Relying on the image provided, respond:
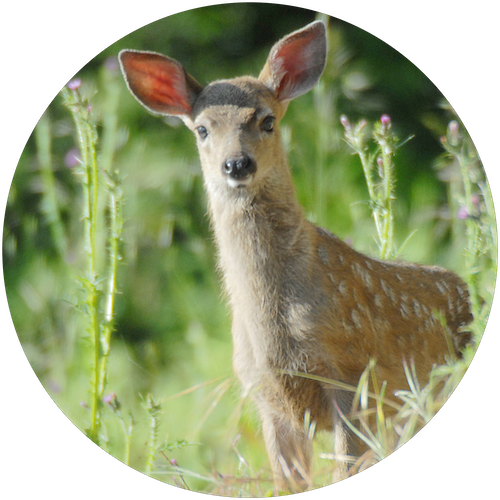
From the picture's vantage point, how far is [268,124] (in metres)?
4.10

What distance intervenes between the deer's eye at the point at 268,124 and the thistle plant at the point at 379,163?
0.35 meters

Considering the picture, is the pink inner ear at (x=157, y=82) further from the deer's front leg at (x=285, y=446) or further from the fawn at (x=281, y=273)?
the deer's front leg at (x=285, y=446)

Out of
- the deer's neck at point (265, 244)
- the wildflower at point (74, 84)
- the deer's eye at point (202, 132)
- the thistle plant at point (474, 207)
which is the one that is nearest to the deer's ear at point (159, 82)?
the deer's eye at point (202, 132)

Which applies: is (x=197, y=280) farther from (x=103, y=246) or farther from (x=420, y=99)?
(x=420, y=99)

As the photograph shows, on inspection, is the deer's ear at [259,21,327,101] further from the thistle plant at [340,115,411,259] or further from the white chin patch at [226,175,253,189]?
the white chin patch at [226,175,253,189]

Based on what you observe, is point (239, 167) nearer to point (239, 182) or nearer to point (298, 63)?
point (239, 182)

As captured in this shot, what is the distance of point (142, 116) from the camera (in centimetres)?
436

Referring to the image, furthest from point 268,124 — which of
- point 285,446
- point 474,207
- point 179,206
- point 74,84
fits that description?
point 285,446

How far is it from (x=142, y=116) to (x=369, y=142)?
3.92 ft

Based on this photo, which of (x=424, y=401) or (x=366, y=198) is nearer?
(x=424, y=401)

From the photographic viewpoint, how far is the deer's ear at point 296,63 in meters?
4.05

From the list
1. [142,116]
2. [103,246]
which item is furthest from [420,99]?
[103,246]

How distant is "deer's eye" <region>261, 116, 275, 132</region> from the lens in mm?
4083

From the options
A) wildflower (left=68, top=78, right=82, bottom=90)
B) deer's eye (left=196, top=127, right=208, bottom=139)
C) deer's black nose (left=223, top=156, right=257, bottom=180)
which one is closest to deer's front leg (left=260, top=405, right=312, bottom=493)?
deer's black nose (left=223, top=156, right=257, bottom=180)
